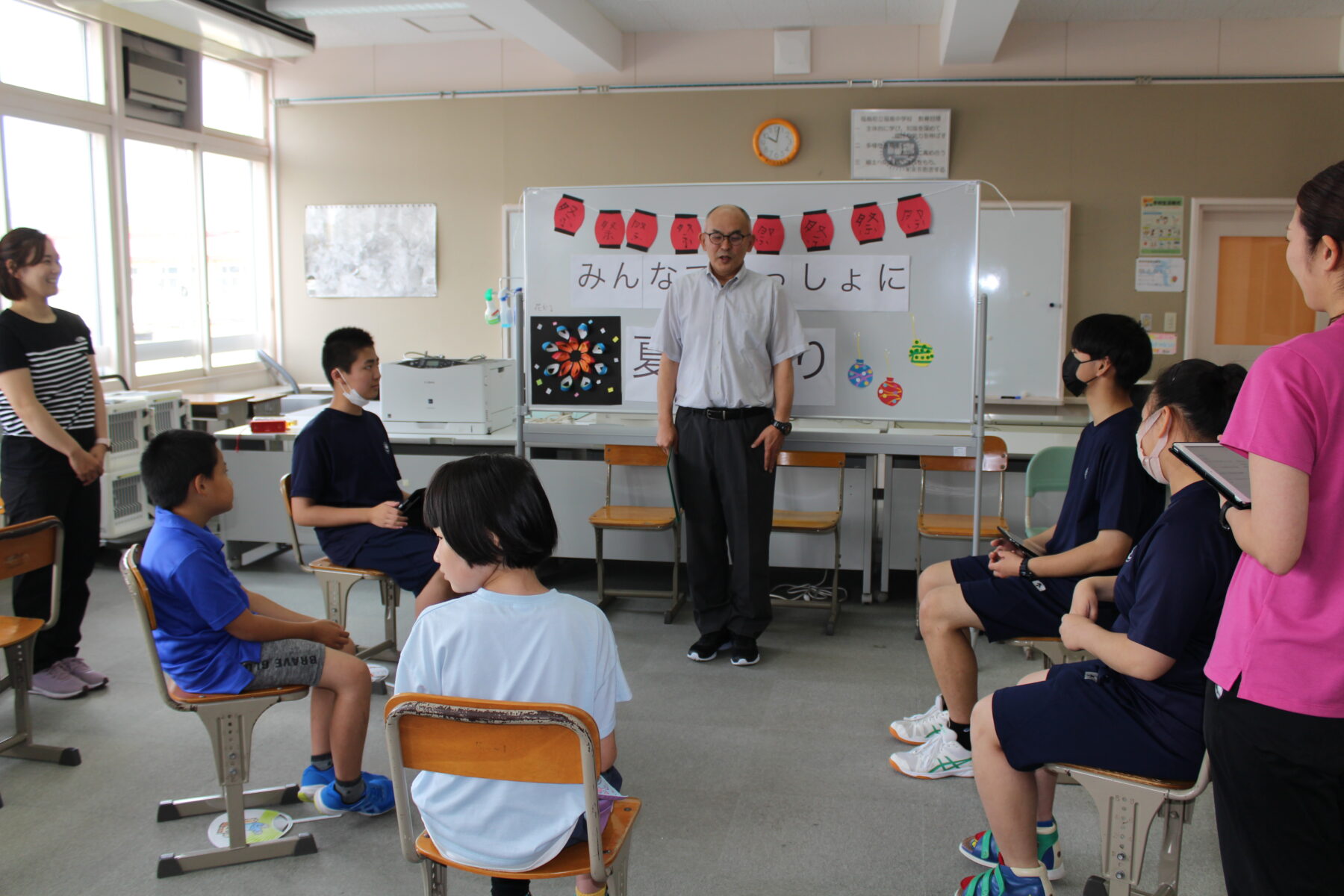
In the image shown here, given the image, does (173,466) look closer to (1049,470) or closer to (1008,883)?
(1008,883)

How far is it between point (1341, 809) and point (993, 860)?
0.94 meters

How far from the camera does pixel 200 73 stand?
5.89 m

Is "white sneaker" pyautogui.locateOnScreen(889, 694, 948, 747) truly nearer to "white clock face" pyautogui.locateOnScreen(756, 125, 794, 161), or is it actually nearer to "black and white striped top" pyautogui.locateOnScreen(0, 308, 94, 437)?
"black and white striped top" pyautogui.locateOnScreen(0, 308, 94, 437)

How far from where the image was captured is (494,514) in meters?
1.45

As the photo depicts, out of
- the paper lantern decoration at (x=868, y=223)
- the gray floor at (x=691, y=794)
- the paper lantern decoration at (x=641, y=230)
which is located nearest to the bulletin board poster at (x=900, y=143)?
the paper lantern decoration at (x=868, y=223)

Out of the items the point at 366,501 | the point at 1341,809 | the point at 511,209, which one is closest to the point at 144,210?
the point at 511,209

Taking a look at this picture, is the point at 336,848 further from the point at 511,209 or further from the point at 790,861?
the point at 511,209

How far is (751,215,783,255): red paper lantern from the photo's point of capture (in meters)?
3.54

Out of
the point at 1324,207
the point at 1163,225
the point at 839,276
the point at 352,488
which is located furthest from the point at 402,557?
the point at 1163,225

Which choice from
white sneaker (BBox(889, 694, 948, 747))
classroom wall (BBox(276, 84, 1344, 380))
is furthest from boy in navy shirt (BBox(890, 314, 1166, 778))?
classroom wall (BBox(276, 84, 1344, 380))

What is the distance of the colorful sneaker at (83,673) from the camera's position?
10.2ft

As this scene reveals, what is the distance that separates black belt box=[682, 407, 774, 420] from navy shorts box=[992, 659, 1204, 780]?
1689 mm

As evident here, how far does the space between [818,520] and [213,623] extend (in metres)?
2.34

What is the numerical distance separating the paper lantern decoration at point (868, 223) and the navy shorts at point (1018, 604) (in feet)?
4.96
